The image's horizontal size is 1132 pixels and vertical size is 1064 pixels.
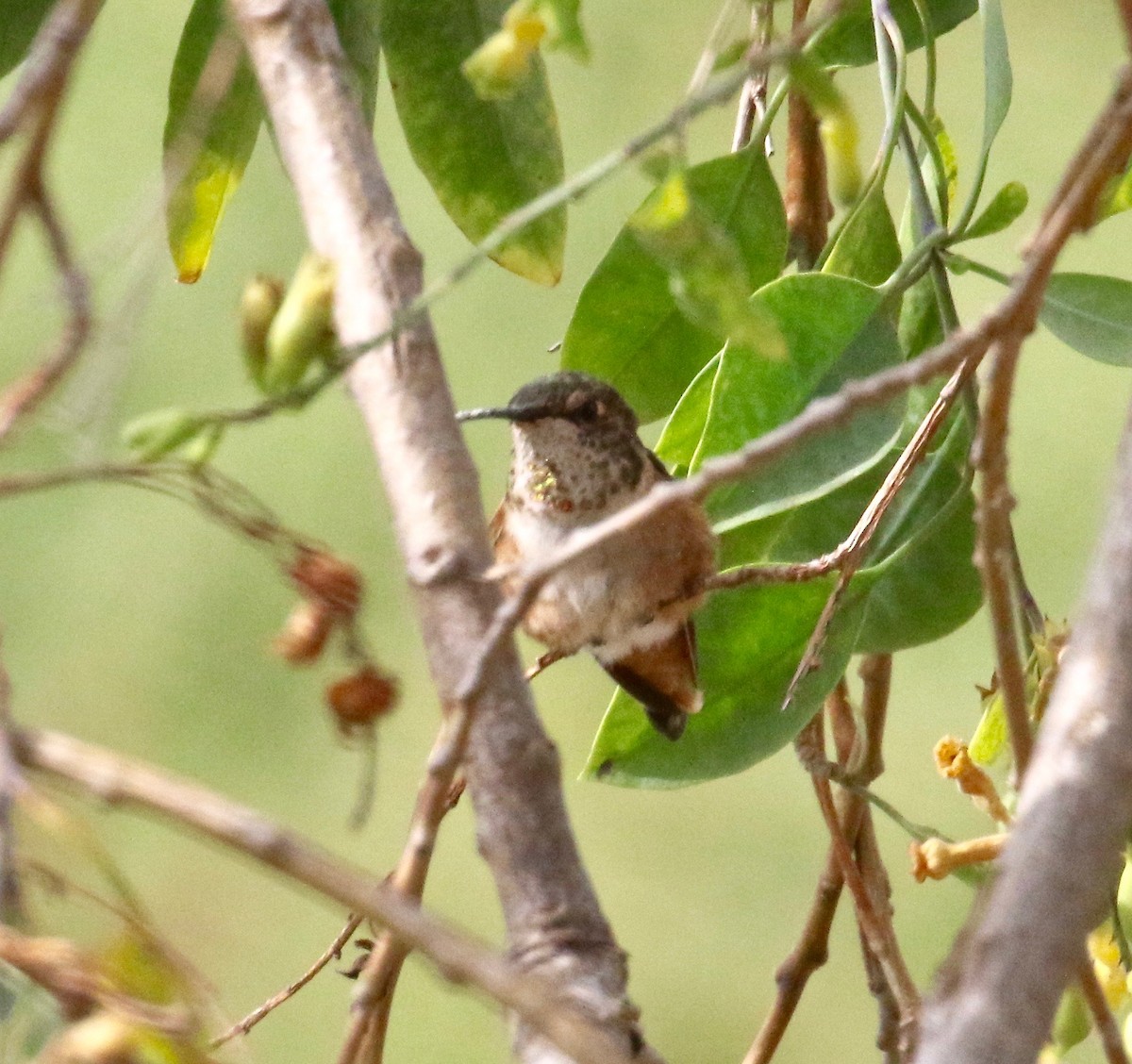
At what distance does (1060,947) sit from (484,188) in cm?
73

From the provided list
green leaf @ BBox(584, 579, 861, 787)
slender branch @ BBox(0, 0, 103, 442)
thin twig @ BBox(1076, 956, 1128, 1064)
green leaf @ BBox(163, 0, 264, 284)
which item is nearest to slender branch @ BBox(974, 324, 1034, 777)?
thin twig @ BBox(1076, 956, 1128, 1064)

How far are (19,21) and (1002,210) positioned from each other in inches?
25.1

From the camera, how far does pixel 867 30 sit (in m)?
1.06

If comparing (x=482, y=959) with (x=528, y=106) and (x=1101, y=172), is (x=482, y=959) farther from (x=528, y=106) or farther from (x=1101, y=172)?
(x=528, y=106)

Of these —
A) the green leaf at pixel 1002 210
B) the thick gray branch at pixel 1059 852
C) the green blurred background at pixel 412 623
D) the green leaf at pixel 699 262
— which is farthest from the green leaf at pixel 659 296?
the green blurred background at pixel 412 623

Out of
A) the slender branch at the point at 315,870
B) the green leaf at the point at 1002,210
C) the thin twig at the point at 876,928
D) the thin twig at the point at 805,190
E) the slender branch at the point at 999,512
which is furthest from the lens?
the thin twig at the point at 805,190

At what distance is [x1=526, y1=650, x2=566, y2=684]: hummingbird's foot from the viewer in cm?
98

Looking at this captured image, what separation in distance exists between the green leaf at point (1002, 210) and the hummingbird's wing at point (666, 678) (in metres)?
0.34

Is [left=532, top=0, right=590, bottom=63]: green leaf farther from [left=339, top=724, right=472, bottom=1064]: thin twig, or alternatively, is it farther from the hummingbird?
the hummingbird

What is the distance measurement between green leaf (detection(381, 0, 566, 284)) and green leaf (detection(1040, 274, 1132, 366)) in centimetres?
32

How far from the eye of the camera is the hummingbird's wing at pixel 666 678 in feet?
3.15

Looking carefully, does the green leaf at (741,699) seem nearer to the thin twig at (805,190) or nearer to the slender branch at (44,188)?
the thin twig at (805,190)

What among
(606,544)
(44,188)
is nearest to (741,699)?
(606,544)

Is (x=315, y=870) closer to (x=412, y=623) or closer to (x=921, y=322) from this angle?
(x=921, y=322)
